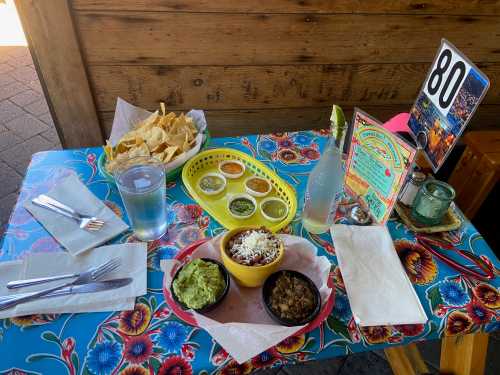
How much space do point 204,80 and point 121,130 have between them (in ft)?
2.40

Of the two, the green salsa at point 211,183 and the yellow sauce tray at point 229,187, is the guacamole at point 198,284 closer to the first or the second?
the yellow sauce tray at point 229,187

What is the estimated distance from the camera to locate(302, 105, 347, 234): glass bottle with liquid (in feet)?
3.30

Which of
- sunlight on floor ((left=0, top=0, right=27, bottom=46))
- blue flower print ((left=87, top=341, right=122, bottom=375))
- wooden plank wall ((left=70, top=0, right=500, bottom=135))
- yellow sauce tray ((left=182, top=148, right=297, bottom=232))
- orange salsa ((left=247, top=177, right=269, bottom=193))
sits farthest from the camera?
sunlight on floor ((left=0, top=0, right=27, bottom=46))

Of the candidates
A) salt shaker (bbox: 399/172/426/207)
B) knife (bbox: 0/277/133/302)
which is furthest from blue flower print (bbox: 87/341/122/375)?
salt shaker (bbox: 399/172/426/207)

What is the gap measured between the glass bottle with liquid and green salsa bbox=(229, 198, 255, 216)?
6.5 inches

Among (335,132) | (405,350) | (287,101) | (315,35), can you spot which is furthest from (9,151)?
(405,350)

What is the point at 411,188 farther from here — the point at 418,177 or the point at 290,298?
the point at 290,298

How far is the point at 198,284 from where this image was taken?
84 centimetres

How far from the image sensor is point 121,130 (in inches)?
52.4

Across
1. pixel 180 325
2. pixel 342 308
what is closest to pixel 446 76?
pixel 342 308

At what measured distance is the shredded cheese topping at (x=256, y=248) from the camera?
2.84 ft

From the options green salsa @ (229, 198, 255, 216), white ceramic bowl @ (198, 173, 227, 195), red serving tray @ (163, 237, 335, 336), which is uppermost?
red serving tray @ (163, 237, 335, 336)

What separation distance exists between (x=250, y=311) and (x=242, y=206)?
0.35 m

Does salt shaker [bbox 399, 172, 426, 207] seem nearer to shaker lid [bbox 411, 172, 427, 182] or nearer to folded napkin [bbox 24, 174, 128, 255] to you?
shaker lid [bbox 411, 172, 427, 182]
